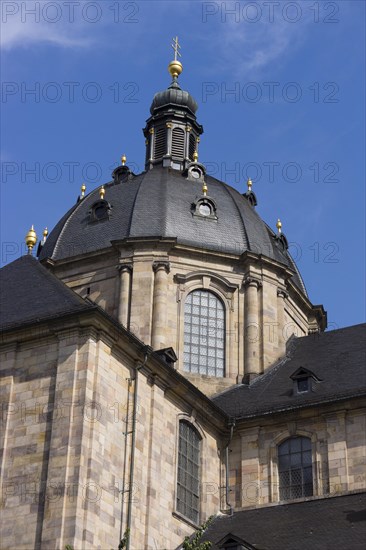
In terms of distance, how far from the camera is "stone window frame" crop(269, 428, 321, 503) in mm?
30844

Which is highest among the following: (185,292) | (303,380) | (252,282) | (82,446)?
(252,282)

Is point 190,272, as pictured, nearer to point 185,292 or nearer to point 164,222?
point 185,292

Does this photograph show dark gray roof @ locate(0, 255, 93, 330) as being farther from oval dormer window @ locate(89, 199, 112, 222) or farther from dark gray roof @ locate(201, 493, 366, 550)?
oval dormer window @ locate(89, 199, 112, 222)

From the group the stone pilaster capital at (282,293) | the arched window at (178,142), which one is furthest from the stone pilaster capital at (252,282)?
the arched window at (178,142)

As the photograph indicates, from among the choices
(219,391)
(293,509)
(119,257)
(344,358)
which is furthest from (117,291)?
(293,509)

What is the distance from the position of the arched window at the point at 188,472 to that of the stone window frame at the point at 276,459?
2151 mm

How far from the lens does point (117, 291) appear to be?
37500 mm

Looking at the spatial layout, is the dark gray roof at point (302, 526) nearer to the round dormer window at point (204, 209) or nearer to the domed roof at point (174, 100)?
the round dormer window at point (204, 209)

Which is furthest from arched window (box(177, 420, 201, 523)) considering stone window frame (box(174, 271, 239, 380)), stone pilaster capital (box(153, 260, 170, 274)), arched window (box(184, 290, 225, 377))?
stone pilaster capital (box(153, 260, 170, 274))

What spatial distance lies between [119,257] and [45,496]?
14098mm

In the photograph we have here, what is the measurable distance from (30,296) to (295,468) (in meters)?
8.82

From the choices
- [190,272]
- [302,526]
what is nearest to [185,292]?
[190,272]

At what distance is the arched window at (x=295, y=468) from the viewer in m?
31.0

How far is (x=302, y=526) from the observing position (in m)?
27.6
